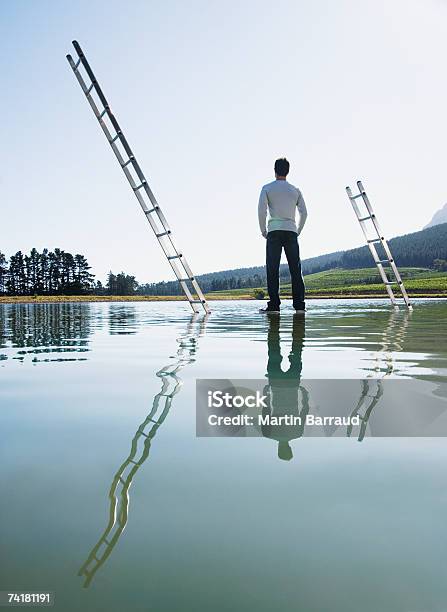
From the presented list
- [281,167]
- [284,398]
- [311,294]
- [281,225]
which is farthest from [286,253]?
[311,294]

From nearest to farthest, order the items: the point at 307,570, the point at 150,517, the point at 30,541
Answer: the point at 307,570, the point at 30,541, the point at 150,517

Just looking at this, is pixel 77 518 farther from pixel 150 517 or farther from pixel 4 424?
pixel 4 424

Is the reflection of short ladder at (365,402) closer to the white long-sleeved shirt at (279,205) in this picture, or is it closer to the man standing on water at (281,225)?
the man standing on water at (281,225)

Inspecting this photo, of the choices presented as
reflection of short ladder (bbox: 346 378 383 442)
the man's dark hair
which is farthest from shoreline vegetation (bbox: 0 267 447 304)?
reflection of short ladder (bbox: 346 378 383 442)

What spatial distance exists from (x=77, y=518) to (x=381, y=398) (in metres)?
1.72

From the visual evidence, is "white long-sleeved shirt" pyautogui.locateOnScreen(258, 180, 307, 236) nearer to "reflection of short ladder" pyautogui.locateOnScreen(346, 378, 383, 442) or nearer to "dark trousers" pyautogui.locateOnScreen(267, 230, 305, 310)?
"dark trousers" pyautogui.locateOnScreen(267, 230, 305, 310)

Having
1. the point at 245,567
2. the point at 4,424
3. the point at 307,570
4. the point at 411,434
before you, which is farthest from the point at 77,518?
the point at 411,434

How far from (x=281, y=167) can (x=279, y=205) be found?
2.97ft

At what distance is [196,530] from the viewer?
126cm

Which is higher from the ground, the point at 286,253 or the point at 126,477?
the point at 286,253

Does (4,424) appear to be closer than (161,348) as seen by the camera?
Yes

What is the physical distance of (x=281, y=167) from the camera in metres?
11.7

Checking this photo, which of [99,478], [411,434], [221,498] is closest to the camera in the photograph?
[221,498]

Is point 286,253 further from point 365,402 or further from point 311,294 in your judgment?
point 311,294
